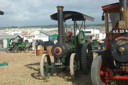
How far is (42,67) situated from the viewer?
552 centimetres

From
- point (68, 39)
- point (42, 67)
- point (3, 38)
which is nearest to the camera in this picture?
point (42, 67)

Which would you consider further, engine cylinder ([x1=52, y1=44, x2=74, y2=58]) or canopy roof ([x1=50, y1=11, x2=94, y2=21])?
canopy roof ([x1=50, y1=11, x2=94, y2=21])

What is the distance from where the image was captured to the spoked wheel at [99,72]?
390cm

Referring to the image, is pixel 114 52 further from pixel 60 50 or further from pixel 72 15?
pixel 72 15

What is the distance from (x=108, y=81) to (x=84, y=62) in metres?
1.76

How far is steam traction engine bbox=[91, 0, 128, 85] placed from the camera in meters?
3.78

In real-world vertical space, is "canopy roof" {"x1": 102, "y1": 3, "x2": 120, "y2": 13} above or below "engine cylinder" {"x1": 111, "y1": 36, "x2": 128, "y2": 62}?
above

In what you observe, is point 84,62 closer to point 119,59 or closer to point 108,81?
point 108,81

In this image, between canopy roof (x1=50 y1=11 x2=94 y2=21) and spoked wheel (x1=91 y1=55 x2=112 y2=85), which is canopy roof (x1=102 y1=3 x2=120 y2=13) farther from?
canopy roof (x1=50 y1=11 x2=94 y2=21)

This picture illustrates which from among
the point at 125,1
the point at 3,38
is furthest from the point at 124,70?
the point at 3,38

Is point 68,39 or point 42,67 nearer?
point 42,67

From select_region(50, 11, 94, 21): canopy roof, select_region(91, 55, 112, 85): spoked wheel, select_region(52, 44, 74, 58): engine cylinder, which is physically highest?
select_region(50, 11, 94, 21): canopy roof

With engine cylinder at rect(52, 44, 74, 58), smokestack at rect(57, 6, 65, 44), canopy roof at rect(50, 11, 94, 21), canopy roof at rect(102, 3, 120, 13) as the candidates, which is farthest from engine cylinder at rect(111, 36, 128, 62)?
canopy roof at rect(50, 11, 94, 21)

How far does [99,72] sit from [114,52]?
1.84ft
